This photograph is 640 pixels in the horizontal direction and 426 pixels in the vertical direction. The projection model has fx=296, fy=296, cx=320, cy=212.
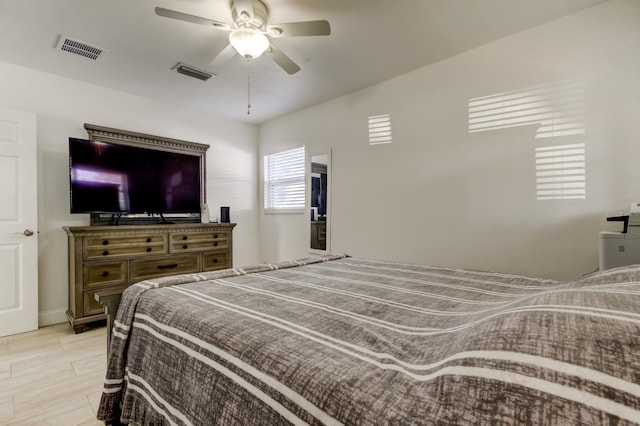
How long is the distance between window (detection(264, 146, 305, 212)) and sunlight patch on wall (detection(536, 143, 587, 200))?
2.76 m

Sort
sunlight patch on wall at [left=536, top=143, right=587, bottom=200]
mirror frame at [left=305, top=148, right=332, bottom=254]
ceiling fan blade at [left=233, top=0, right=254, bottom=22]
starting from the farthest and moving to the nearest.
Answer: mirror frame at [left=305, top=148, right=332, bottom=254], sunlight patch on wall at [left=536, top=143, right=587, bottom=200], ceiling fan blade at [left=233, top=0, right=254, bottom=22]

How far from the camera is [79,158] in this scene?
120 inches

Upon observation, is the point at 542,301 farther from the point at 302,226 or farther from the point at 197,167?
the point at 197,167

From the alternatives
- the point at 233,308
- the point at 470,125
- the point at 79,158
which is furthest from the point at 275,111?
the point at 233,308

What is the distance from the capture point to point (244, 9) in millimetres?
1878

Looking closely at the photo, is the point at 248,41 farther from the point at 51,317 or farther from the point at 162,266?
the point at 51,317

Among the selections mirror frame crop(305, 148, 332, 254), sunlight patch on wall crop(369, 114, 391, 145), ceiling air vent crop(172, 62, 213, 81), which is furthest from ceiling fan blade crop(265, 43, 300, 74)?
mirror frame crop(305, 148, 332, 254)

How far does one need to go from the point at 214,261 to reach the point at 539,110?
12.4 feet

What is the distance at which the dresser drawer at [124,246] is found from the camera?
2.92 metres

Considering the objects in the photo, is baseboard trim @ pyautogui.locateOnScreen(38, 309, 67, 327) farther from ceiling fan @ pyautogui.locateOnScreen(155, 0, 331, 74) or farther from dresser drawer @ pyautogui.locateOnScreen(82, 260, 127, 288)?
ceiling fan @ pyautogui.locateOnScreen(155, 0, 331, 74)

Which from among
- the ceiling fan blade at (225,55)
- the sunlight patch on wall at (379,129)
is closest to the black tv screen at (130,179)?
the ceiling fan blade at (225,55)

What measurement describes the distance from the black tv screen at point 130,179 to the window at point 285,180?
3.73 feet

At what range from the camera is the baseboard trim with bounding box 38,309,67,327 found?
3.02 meters

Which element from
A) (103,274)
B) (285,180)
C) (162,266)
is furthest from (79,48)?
(285,180)
